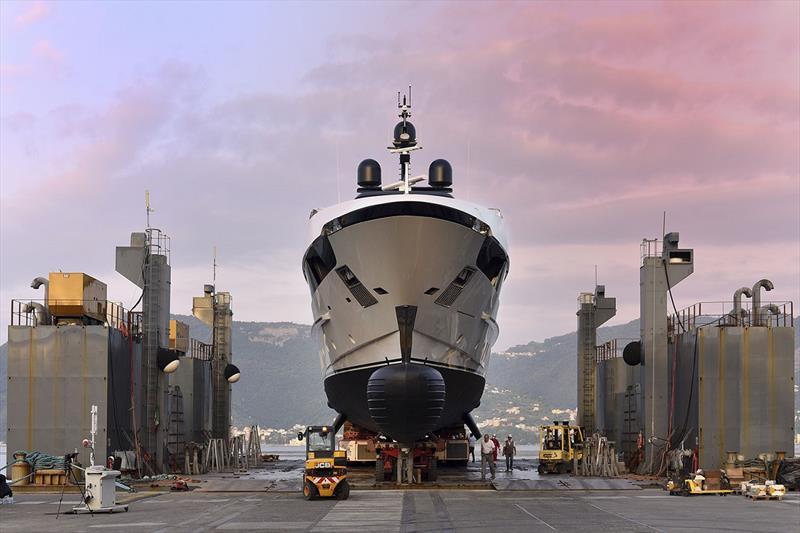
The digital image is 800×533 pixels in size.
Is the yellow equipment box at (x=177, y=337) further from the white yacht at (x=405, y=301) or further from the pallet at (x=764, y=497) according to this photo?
the pallet at (x=764, y=497)

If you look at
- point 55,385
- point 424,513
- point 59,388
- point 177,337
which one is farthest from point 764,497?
point 177,337

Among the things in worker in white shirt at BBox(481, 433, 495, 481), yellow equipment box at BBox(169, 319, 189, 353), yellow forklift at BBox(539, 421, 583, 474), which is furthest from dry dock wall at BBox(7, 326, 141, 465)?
yellow forklift at BBox(539, 421, 583, 474)

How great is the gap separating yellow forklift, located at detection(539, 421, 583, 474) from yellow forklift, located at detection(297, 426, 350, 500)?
523 inches

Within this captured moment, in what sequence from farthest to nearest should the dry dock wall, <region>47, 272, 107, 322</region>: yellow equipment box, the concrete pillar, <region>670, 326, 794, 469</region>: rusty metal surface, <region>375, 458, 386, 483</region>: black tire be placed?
the concrete pillar, <region>47, 272, 107, 322</region>: yellow equipment box, <region>670, 326, 794, 469</region>: rusty metal surface, the dry dock wall, <region>375, 458, 386, 483</region>: black tire

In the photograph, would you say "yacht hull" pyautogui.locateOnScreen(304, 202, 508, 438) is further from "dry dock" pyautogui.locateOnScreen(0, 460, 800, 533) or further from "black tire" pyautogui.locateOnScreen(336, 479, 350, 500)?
"dry dock" pyautogui.locateOnScreen(0, 460, 800, 533)

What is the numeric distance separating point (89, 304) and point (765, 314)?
70.7 ft

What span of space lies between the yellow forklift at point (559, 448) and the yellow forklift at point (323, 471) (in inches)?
523

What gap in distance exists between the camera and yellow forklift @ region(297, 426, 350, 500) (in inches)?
1109

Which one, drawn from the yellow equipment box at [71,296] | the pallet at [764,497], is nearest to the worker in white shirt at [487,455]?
the pallet at [764,497]

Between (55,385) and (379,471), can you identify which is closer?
(379,471)

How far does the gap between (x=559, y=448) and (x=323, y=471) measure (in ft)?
51.0

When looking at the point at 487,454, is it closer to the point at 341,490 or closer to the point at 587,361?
the point at 341,490

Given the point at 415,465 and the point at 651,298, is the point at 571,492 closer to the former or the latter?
the point at 415,465

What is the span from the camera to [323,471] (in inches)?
1123
